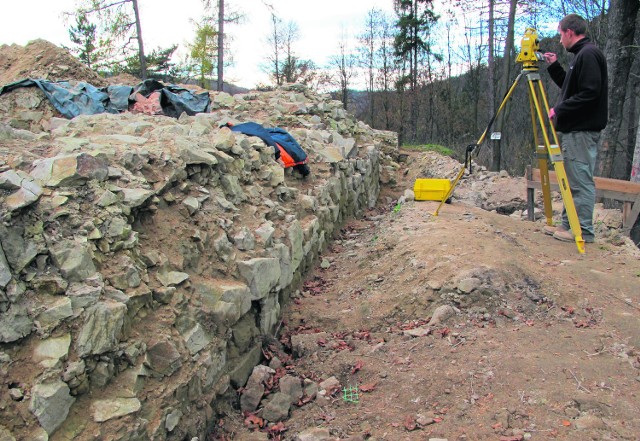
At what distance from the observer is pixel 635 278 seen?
13.4 feet

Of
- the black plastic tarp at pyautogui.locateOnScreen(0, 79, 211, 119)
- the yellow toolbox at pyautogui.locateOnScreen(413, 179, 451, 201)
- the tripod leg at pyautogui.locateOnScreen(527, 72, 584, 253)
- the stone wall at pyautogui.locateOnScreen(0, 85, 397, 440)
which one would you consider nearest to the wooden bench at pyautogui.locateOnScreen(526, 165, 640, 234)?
the tripod leg at pyautogui.locateOnScreen(527, 72, 584, 253)

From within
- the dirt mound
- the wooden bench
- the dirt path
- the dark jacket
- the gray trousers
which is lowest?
the dirt path

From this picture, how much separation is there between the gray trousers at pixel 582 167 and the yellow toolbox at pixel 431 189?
2.23 metres

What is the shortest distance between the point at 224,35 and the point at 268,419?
16513 mm

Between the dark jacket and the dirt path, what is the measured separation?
123 centimetres

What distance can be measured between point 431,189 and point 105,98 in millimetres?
5272

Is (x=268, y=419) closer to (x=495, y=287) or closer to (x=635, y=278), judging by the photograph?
(x=495, y=287)

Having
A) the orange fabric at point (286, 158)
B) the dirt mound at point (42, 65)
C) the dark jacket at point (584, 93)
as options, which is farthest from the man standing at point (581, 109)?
the dirt mound at point (42, 65)

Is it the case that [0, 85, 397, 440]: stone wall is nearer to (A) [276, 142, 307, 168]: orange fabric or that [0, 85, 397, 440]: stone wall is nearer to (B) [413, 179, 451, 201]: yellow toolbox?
(A) [276, 142, 307, 168]: orange fabric

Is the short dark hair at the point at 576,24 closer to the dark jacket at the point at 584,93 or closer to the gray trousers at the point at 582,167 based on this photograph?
the dark jacket at the point at 584,93

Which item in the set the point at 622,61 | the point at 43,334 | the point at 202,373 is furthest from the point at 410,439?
the point at 622,61

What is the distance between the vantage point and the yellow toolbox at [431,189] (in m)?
6.98

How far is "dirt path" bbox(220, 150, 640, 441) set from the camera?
258 cm

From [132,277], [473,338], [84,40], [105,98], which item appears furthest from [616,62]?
[84,40]
